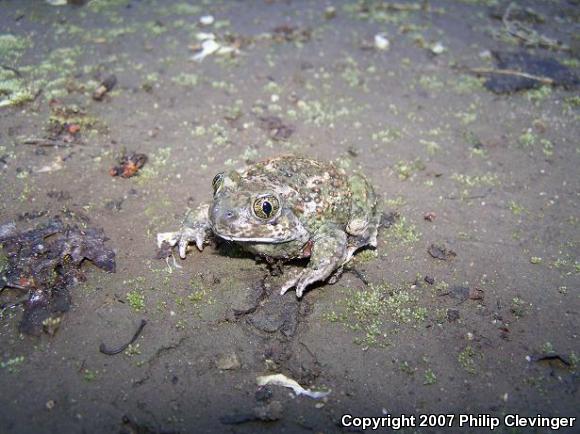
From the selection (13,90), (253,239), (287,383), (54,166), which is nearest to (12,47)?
(13,90)

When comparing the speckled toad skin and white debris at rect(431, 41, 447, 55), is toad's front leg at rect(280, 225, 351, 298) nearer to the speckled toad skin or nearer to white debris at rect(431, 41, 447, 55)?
the speckled toad skin

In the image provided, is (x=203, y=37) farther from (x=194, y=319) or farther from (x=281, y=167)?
(x=194, y=319)

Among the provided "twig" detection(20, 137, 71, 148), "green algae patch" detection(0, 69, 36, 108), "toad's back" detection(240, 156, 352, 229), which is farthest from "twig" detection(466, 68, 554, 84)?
"green algae patch" detection(0, 69, 36, 108)

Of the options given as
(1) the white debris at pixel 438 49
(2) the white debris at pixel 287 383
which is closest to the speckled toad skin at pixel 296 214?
(2) the white debris at pixel 287 383

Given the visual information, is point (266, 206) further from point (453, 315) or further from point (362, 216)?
point (453, 315)

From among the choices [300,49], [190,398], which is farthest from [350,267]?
[300,49]
